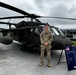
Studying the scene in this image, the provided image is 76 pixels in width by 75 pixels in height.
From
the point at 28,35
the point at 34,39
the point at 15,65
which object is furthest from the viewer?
the point at 28,35

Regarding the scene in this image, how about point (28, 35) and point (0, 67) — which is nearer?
point (0, 67)

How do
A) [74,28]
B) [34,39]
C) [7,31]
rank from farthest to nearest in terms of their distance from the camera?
[74,28] → [7,31] → [34,39]

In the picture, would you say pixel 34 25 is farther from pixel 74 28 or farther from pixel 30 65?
pixel 74 28

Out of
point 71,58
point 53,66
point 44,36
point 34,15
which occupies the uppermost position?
point 34,15

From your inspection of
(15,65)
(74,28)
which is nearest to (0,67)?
(15,65)

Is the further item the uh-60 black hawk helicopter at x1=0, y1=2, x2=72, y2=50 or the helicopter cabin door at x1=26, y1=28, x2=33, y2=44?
the helicopter cabin door at x1=26, y1=28, x2=33, y2=44

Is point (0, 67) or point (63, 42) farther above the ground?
point (63, 42)

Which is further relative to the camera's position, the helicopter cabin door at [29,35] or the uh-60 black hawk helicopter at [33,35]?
the helicopter cabin door at [29,35]

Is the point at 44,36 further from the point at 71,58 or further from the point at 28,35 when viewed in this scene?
the point at 28,35

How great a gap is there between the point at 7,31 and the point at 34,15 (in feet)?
9.50

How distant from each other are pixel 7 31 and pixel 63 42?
5405mm

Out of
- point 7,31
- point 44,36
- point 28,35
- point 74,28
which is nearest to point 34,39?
point 28,35

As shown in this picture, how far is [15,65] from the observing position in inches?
312

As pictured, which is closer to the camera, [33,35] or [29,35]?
[33,35]
